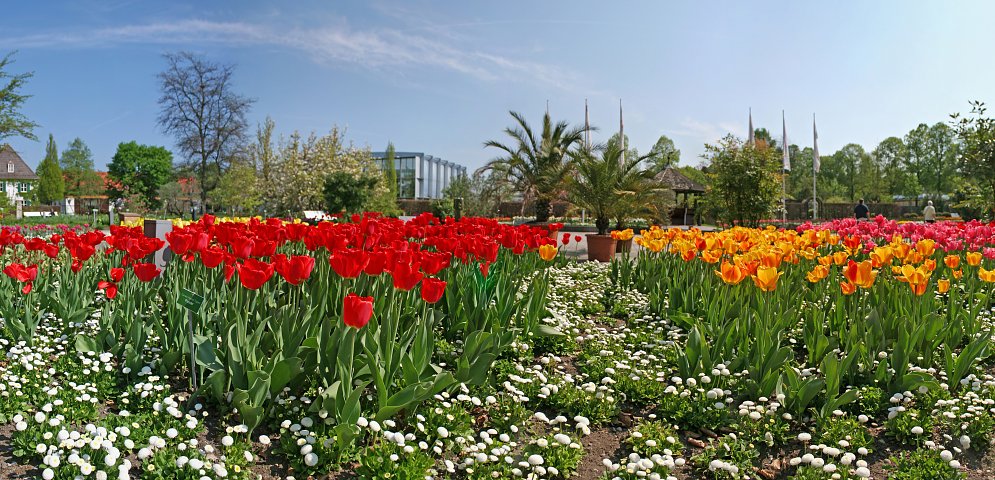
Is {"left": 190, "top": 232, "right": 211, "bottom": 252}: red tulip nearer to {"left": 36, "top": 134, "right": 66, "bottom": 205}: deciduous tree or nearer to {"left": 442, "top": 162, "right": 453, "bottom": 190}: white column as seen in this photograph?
{"left": 442, "top": 162, "right": 453, "bottom": 190}: white column

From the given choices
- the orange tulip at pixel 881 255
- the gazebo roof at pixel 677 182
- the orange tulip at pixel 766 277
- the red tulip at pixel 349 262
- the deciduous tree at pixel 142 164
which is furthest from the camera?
the deciduous tree at pixel 142 164

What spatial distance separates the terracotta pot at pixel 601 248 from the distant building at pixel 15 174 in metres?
87.4

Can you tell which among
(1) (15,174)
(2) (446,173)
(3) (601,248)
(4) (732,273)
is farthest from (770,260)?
(1) (15,174)

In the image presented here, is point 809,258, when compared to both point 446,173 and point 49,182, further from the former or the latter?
point 49,182

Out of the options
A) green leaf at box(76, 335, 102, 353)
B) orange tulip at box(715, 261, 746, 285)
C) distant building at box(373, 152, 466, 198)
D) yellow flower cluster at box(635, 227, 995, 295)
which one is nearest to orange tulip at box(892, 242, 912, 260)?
yellow flower cluster at box(635, 227, 995, 295)

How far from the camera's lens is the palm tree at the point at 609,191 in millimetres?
16391

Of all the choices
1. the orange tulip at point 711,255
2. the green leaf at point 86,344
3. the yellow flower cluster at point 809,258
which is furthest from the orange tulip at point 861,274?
the green leaf at point 86,344

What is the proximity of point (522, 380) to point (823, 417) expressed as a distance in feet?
5.59

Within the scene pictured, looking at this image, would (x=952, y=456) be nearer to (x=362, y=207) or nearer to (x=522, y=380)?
(x=522, y=380)

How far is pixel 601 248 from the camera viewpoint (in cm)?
1322

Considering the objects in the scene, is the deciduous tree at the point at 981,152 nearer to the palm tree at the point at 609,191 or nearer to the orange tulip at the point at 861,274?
the palm tree at the point at 609,191

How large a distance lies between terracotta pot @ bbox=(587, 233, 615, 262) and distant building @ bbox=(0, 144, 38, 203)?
87.4 meters

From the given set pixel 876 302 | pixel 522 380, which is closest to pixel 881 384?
pixel 876 302

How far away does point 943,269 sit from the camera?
7.39 m
